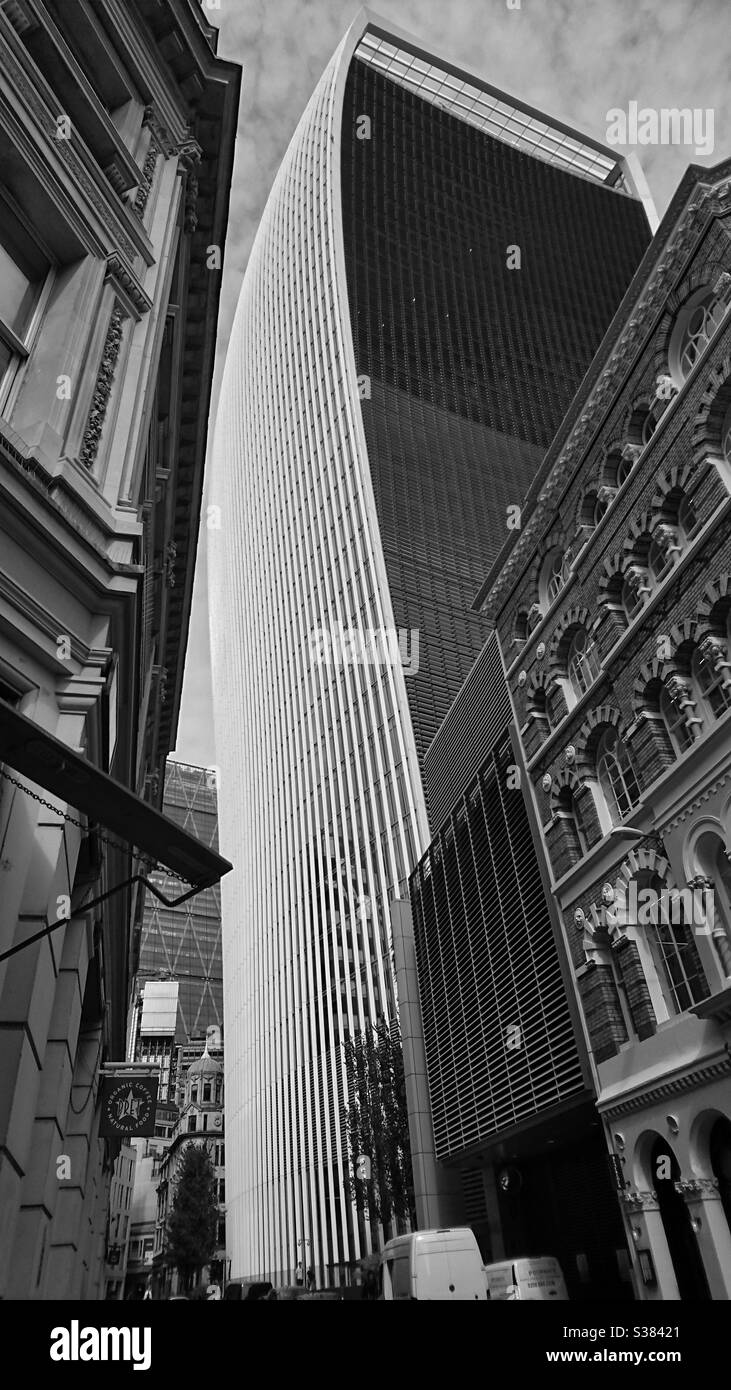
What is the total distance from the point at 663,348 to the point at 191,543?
1335cm

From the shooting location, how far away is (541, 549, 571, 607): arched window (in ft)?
72.8

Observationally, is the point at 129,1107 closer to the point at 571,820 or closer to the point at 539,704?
the point at 571,820

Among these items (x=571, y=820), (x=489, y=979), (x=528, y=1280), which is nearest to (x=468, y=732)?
(x=489, y=979)

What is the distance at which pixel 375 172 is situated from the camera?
110m

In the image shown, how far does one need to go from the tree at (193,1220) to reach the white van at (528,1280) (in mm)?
64760

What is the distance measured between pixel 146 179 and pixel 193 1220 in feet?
259

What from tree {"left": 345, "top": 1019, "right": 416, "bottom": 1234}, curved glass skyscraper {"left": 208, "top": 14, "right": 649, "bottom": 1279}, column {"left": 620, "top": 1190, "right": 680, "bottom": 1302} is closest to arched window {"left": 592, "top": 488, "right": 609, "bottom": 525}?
column {"left": 620, "top": 1190, "right": 680, "bottom": 1302}

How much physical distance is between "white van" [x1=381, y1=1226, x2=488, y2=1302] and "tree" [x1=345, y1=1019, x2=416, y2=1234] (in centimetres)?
1626

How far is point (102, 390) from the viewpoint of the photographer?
11.9 m

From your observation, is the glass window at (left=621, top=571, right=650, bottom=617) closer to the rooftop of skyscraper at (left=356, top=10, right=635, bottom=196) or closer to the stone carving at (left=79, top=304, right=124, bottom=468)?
the stone carving at (left=79, top=304, right=124, bottom=468)

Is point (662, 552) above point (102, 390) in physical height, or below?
above

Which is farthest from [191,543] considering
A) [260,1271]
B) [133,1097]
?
[260,1271]

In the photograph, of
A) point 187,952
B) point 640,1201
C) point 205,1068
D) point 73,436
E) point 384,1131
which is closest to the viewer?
point 73,436
